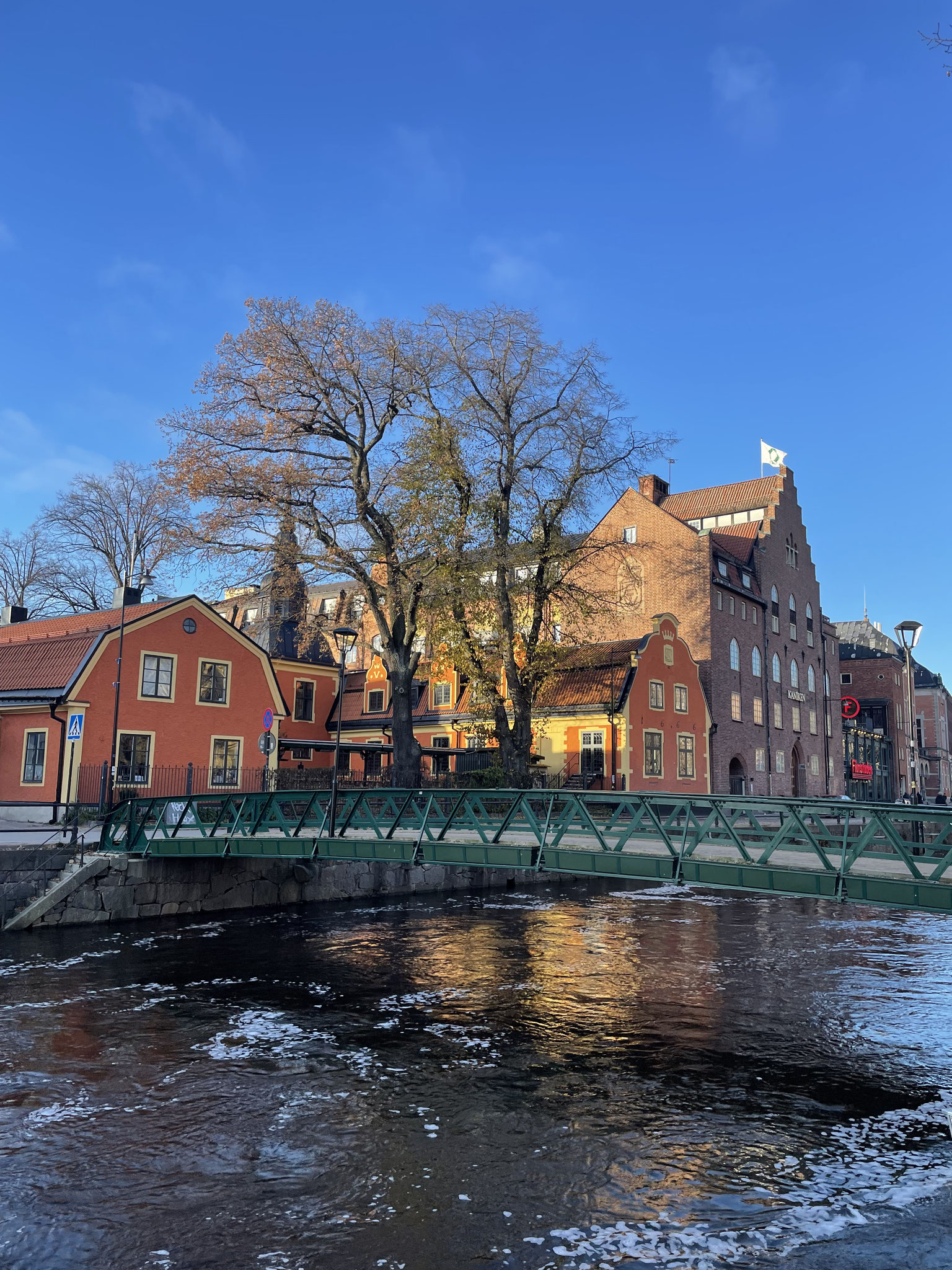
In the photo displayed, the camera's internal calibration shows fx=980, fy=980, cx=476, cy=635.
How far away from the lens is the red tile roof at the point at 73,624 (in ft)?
107

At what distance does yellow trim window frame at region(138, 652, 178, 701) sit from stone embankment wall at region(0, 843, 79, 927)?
1053 cm

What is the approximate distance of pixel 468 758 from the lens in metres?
40.9

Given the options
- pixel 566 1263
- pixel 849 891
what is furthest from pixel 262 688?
pixel 566 1263

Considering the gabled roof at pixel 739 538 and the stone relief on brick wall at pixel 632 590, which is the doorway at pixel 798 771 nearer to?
the gabled roof at pixel 739 538

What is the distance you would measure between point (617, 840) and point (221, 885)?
11.5m

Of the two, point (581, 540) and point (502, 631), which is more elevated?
point (581, 540)

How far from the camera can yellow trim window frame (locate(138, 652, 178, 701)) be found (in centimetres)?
3153

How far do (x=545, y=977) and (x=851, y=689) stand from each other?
78589mm

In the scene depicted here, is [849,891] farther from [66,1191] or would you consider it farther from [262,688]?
[262,688]

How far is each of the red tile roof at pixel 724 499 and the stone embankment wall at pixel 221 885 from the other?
3709cm

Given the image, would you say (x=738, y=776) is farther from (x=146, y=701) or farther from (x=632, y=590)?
(x=146, y=701)

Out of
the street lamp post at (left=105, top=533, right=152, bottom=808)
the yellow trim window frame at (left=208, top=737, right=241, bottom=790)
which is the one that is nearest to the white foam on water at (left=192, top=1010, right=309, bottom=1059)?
the street lamp post at (left=105, top=533, right=152, bottom=808)

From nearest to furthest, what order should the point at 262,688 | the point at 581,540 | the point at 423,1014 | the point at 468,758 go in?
the point at 423,1014
the point at 581,540
the point at 262,688
the point at 468,758

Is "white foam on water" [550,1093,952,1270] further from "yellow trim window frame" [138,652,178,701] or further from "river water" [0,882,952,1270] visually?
"yellow trim window frame" [138,652,178,701]
